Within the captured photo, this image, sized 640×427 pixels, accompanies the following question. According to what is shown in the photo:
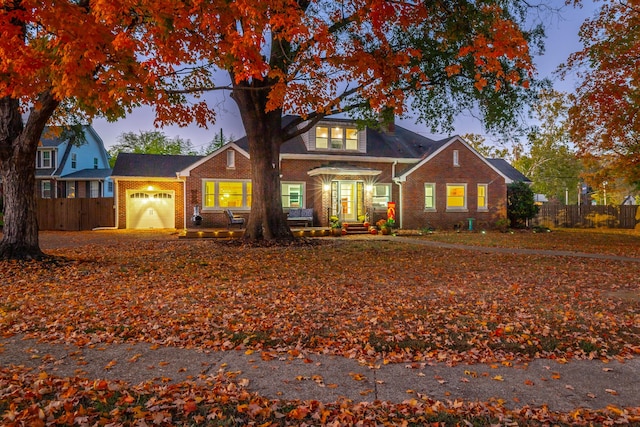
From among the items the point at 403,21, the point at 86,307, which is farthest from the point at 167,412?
the point at 403,21

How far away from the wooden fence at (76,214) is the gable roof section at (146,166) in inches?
85.5

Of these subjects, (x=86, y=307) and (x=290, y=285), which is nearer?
(x=86, y=307)

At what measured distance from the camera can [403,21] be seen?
11.2 m

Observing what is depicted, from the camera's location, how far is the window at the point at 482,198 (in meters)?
26.2

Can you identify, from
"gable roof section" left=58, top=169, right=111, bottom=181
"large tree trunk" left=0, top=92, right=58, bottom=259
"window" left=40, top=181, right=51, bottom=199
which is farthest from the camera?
"window" left=40, top=181, right=51, bottom=199

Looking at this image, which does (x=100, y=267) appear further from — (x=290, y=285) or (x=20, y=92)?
(x=290, y=285)

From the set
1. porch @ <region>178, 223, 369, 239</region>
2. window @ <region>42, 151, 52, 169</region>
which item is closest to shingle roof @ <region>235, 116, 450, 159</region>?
porch @ <region>178, 223, 369, 239</region>

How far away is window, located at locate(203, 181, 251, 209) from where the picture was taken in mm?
23812

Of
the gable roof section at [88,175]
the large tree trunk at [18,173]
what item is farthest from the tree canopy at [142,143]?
the large tree trunk at [18,173]

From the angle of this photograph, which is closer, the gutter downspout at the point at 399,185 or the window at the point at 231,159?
the window at the point at 231,159

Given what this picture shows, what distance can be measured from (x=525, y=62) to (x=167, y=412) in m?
11.5

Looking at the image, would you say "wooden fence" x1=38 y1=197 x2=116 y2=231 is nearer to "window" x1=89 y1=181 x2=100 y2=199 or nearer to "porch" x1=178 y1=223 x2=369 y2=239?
"window" x1=89 y1=181 x2=100 y2=199

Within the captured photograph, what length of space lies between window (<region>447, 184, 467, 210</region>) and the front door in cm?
538

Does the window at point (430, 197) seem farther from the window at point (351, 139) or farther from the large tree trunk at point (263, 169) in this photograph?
the large tree trunk at point (263, 169)
